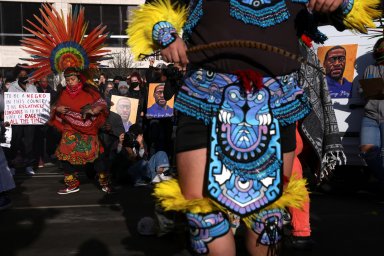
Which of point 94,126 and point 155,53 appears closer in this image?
point 155,53

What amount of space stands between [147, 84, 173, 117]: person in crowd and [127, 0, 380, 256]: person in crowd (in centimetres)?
747

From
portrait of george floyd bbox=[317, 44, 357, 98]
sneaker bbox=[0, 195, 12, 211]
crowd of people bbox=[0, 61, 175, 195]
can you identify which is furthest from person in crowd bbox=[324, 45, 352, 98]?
sneaker bbox=[0, 195, 12, 211]

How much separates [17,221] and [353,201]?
159 inches

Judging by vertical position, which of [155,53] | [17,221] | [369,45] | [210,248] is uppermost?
[369,45]

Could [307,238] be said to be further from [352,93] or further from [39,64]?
[39,64]

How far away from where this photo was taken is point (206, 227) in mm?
2314

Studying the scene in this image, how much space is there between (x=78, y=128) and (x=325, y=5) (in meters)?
5.83

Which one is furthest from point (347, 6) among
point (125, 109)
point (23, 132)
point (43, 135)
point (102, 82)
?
point (102, 82)

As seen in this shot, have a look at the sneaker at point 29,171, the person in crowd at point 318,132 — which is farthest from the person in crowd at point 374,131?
the sneaker at point 29,171

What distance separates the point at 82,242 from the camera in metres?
5.06

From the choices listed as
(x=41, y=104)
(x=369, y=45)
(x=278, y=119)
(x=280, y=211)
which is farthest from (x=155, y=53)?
(x=41, y=104)

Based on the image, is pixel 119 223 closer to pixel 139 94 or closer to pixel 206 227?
pixel 206 227

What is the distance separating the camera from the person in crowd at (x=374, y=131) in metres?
6.63

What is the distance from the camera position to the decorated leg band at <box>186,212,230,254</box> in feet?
7.59
